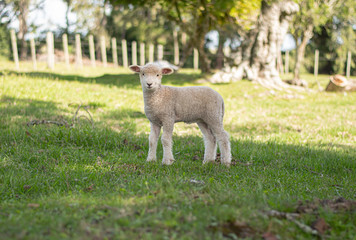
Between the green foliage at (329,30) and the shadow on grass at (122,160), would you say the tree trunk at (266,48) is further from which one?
the shadow on grass at (122,160)

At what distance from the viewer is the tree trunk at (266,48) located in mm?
16125

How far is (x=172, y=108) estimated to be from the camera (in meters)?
4.76

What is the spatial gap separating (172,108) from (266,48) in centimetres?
1318

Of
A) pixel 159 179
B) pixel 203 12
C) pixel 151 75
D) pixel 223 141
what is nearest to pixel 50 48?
pixel 203 12

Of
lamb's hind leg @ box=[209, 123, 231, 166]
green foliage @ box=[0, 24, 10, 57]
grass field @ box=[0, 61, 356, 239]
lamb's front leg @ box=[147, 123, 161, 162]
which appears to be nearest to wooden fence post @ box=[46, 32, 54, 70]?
green foliage @ box=[0, 24, 10, 57]

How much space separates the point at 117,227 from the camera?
2.62 m

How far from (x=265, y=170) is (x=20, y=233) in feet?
11.7

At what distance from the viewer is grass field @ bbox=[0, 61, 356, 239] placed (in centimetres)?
274

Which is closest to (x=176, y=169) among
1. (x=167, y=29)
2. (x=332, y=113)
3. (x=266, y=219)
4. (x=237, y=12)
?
(x=266, y=219)

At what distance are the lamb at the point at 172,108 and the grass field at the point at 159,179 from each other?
0.38 metres

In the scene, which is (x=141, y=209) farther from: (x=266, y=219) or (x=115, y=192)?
(x=266, y=219)

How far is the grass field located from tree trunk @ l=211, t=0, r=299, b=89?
23.3ft

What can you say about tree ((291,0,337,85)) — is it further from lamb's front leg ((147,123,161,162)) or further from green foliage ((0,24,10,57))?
Answer: green foliage ((0,24,10,57))

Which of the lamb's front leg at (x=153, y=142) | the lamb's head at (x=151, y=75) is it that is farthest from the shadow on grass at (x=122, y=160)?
the lamb's head at (x=151, y=75)
